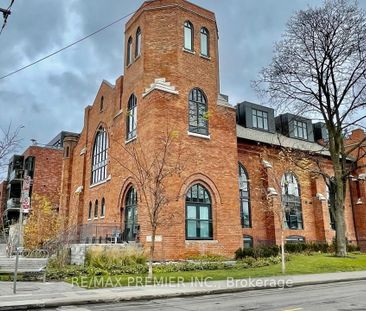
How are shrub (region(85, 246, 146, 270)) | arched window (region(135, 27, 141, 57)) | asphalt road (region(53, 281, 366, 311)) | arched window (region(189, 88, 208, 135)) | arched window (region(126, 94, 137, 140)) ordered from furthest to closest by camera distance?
arched window (region(135, 27, 141, 57)) < arched window (region(126, 94, 137, 140)) < arched window (region(189, 88, 208, 135)) < shrub (region(85, 246, 146, 270)) < asphalt road (region(53, 281, 366, 311))

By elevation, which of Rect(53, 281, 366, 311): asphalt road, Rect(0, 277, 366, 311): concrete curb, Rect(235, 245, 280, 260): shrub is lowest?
Rect(53, 281, 366, 311): asphalt road

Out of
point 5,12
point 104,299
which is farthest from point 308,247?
point 5,12

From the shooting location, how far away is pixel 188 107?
23.8 m

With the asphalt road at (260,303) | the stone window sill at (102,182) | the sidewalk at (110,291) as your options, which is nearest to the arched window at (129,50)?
the stone window sill at (102,182)

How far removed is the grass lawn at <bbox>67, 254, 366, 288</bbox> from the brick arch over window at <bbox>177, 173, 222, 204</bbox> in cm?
499

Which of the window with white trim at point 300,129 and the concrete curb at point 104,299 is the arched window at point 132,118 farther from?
the window with white trim at point 300,129

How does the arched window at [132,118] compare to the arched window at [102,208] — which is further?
the arched window at [102,208]

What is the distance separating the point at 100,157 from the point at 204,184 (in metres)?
11.4

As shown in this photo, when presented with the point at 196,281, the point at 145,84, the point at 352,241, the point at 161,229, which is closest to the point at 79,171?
the point at 145,84

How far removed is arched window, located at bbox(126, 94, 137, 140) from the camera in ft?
82.8

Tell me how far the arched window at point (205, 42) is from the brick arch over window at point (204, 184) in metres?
8.53

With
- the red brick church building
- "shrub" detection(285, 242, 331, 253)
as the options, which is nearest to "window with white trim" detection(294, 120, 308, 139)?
the red brick church building

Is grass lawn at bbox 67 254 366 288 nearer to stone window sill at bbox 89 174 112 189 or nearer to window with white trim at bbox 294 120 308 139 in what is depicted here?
stone window sill at bbox 89 174 112 189

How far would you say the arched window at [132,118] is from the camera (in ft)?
82.8
